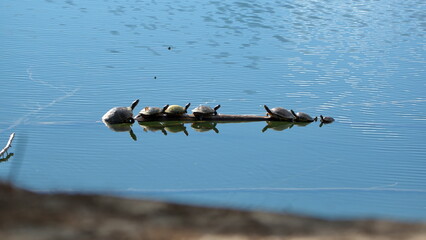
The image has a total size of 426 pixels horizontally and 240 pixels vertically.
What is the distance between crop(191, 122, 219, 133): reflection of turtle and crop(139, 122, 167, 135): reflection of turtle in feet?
1.35

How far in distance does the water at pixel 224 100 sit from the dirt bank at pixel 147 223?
1.15 ft

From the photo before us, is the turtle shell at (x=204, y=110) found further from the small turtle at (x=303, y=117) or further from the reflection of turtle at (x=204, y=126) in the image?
the small turtle at (x=303, y=117)

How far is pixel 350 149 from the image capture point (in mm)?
8078

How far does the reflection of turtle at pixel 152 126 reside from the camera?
870 cm

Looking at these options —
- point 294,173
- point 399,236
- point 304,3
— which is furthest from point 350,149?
point 304,3

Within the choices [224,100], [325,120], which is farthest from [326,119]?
[224,100]

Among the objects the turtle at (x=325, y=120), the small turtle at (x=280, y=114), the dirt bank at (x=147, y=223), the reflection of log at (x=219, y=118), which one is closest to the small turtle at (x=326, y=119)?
the turtle at (x=325, y=120)

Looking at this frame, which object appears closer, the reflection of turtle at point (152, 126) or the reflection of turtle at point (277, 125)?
the reflection of turtle at point (152, 126)

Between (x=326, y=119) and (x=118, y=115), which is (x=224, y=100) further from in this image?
(x=118, y=115)

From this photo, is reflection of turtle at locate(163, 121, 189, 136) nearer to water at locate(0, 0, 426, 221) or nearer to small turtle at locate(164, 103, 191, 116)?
small turtle at locate(164, 103, 191, 116)

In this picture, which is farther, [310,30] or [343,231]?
[310,30]

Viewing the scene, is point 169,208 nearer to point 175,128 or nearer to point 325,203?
point 325,203

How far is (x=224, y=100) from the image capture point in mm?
9805

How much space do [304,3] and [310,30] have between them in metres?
4.18
